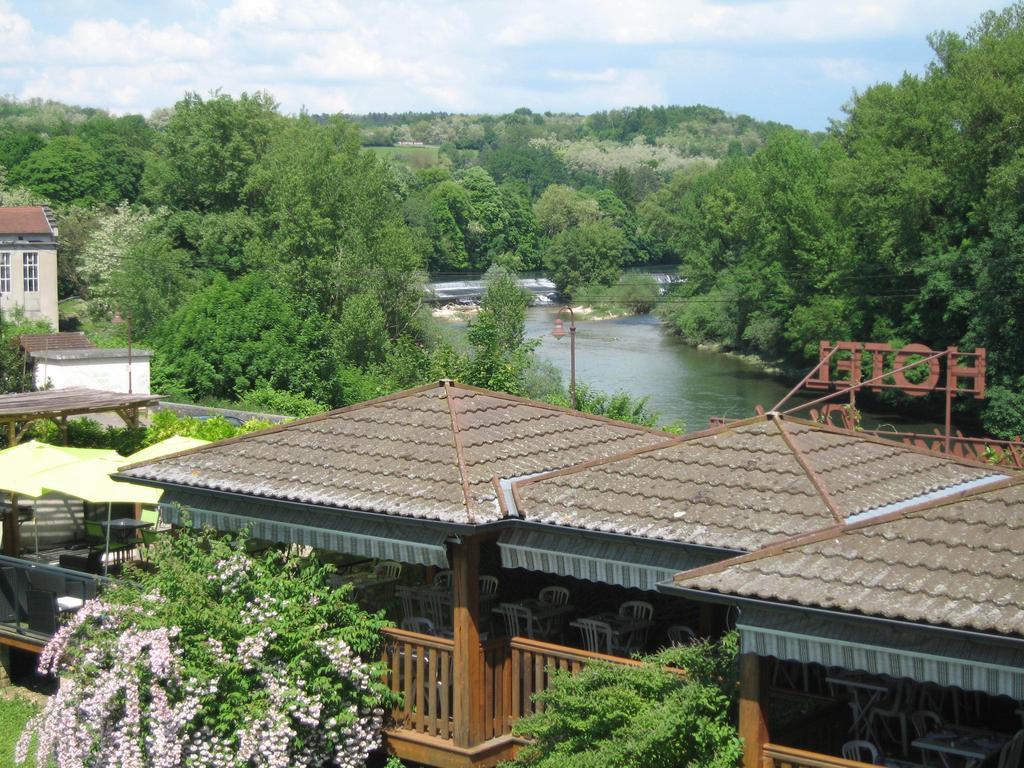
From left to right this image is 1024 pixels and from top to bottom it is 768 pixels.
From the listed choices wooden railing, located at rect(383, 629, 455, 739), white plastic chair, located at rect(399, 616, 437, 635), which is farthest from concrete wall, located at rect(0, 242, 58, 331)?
A: wooden railing, located at rect(383, 629, 455, 739)

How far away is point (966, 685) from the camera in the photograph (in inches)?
263

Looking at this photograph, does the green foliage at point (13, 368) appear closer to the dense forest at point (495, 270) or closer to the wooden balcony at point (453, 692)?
the dense forest at point (495, 270)

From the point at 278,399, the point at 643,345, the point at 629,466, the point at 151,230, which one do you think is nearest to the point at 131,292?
the point at 151,230

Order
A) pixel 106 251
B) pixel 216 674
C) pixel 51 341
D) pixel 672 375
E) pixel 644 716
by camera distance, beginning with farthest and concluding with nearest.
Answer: pixel 106 251 → pixel 672 375 → pixel 51 341 → pixel 216 674 → pixel 644 716

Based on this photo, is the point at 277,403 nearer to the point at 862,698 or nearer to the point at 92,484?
the point at 92,484

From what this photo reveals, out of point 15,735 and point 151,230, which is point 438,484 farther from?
point 151,230

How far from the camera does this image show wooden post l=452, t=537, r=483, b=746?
9.18 meters

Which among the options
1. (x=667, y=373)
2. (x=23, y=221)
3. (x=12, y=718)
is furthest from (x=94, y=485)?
(x=23, y=221)

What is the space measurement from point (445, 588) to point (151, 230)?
52.9 meters

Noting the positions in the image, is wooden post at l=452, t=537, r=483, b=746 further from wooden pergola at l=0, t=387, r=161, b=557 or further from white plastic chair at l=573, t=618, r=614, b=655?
wooden pergola at l=0, t=387, r=161, b=557

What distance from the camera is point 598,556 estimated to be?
8719mm

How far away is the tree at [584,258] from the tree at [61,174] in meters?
32.9

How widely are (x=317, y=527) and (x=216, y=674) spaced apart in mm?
1435

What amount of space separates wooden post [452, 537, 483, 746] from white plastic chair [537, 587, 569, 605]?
1.55m
